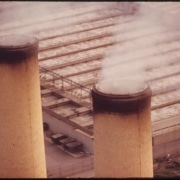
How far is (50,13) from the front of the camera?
38.2 metres

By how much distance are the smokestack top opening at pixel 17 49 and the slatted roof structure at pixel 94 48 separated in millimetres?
3450

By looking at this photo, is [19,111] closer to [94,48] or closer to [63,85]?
[63,85]

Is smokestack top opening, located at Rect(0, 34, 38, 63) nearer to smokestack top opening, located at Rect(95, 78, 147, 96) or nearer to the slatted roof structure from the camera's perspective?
smokestack top opening, located at Rect(95, 78, 147, 96)

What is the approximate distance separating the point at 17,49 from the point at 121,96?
364 centimetres

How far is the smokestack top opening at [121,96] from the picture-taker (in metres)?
16.8

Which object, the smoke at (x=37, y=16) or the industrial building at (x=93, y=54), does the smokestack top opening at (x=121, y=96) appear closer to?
the industrial building at (x=93, y=54)

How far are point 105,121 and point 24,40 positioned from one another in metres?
4.21

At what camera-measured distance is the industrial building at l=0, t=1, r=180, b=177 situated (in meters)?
26.0

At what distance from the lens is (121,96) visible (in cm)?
1695

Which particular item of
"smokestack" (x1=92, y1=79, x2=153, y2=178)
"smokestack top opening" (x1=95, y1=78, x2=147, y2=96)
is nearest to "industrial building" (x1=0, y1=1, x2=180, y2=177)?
"smokestack top opening" (x1=95, y1=78, x2=147, y2=96)

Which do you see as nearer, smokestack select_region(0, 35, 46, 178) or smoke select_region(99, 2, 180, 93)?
smokestack select_region(0, 35, 46, 178)

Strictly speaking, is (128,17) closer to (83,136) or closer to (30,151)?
(83,136)

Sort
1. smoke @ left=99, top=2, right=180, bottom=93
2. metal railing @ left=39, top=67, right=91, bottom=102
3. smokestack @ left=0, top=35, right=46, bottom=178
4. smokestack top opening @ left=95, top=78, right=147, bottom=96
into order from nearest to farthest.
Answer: smokestack top opening @ left=95, top=78, right=147, bottom=96
smokestack @ left=0, top=35, right=46, bottom=178
metal railing @ left=39, top=67, right=91, bottom=102
smoke @ left=99, top=2, right=180, bottom=93

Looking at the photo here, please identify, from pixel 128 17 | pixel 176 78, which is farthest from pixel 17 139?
pixel 128 17
